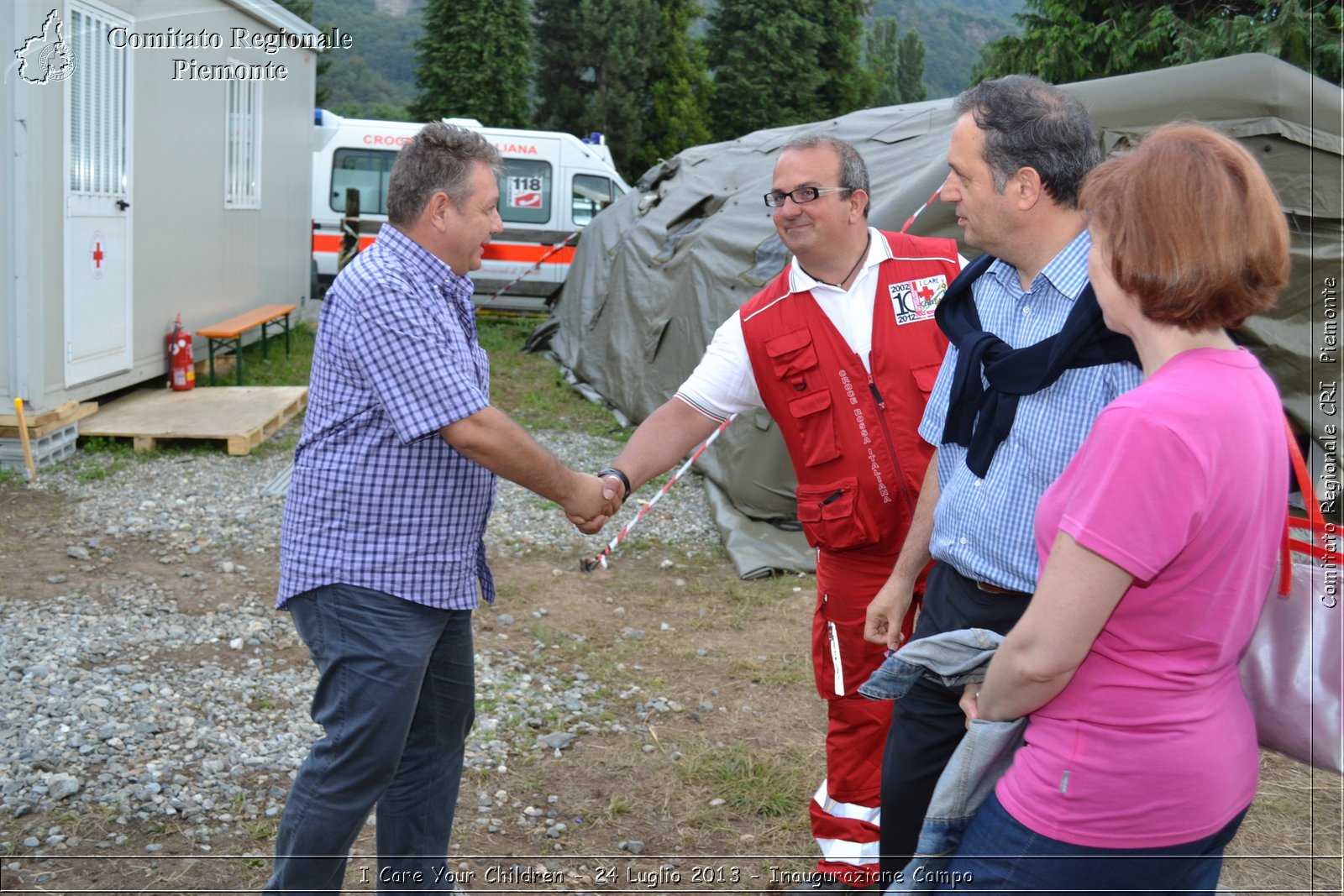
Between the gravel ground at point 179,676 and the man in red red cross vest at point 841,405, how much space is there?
1.14 metres

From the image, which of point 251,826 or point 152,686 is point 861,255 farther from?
point 152,686

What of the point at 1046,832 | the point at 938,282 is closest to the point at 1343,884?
the point at 938,282

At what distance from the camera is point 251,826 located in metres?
3.62

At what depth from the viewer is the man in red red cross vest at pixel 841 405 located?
3.32 meters

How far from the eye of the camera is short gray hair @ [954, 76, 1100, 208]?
248 centimetres

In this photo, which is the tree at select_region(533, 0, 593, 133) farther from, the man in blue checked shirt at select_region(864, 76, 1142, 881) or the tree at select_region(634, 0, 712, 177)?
the man in blue checked shirt at select_region(864, 76, 1142, 881)

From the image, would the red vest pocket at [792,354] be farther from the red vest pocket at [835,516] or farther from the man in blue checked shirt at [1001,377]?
the man in blue checked shirt at [1001,377]

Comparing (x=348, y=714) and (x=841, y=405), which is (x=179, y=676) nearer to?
(x=348, y=714)

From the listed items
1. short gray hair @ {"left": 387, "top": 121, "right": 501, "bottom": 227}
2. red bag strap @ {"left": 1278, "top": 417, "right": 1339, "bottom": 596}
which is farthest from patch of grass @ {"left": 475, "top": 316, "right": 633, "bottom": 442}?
→ red bag strap @ {"left": 1278, "top": 417, "right": 1339, "bottom": 596}

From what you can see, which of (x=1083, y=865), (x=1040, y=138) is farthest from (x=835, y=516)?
(x=1083, y=865)

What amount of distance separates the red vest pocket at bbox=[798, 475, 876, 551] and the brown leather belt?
34.3 inches

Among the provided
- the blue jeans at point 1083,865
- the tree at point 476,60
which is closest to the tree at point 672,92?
the tree at point 476,60

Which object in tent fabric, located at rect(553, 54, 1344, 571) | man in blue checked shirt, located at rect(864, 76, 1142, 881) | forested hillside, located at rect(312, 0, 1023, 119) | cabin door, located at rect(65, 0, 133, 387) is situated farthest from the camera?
forested hillside, located at rect(312, 0, 1023, 119)

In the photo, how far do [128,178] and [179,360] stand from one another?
1.57 meters
